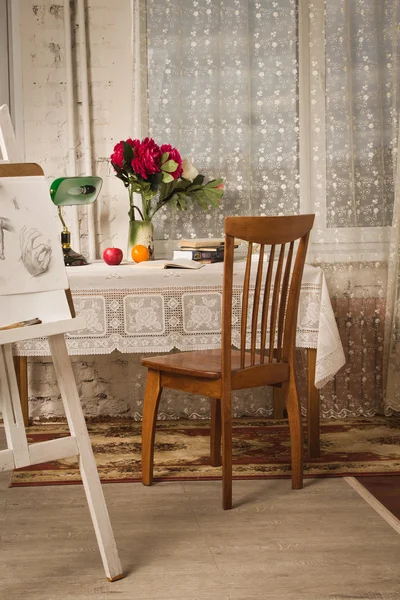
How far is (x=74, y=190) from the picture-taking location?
3.25 meters

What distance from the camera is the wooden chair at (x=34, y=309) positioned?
6.18 ft

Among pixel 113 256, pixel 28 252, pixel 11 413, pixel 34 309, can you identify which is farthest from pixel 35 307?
pixel 113 256

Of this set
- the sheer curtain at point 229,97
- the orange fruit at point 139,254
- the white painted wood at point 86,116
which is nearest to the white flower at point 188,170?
the sheer curtain at point 229,97

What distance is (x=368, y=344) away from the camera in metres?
3.71

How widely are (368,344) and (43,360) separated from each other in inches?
59.3

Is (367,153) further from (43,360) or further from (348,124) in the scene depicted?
(43,360)

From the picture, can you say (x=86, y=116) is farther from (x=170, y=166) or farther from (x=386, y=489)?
(x=386, y=489)

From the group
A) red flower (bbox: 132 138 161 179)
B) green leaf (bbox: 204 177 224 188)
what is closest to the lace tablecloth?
red flower (bbox: 132 138 161 179)

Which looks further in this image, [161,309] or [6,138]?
[161,309]

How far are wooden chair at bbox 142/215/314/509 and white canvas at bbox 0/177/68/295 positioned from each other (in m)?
0.63

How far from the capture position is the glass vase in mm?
3396

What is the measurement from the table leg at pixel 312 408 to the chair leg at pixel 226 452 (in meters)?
0.61

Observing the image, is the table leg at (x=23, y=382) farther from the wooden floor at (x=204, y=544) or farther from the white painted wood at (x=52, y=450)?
the white painted wood at (x=52, y=450)

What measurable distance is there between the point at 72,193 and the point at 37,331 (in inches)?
58.3
